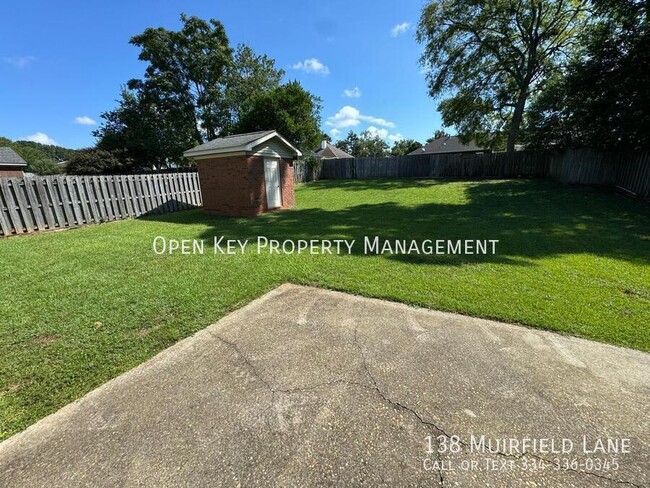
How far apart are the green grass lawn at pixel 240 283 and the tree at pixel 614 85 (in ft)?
14.7

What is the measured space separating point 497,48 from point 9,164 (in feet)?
120

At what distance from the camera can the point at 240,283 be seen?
4.31 meters

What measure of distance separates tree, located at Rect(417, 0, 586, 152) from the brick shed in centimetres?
1661

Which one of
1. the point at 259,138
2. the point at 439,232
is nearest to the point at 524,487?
the point at 439,232

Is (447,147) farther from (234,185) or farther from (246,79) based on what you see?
(234,185)

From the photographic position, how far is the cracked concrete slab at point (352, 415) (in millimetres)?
A: 1589

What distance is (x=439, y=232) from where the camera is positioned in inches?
283

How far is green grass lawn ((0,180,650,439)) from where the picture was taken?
2.66 meters

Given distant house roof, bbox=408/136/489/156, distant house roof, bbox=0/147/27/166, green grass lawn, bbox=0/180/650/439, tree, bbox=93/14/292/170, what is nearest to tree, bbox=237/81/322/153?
tree, bbox=93/14/292/170

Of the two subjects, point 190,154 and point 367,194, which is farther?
point 367,194

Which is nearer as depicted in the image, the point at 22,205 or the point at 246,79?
the point at 22,205

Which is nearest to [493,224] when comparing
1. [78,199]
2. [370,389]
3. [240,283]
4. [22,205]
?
[240,283]

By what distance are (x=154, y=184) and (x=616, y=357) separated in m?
13.4

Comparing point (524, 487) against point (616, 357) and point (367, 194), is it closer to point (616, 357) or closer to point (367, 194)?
point (616, 357)
